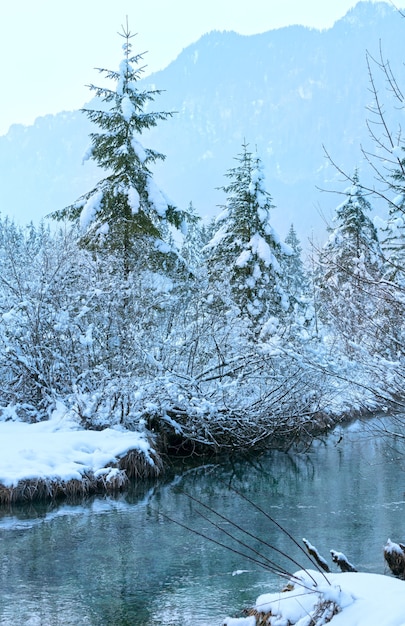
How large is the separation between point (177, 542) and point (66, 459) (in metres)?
3.66

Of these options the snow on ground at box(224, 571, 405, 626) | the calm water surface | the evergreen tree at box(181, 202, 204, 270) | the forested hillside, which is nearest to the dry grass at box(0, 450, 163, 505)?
the calm water surface

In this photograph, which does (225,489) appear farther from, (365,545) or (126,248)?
(126,248)

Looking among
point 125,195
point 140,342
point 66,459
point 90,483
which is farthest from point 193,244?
point 90,483

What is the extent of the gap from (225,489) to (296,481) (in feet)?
5.00

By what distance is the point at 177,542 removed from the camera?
31.2 ft

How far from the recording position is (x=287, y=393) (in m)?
16.2

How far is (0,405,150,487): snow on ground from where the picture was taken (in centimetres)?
1190

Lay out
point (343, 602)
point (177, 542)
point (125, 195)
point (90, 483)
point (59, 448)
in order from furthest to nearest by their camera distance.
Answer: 1. point (125, 195)
2. point (59, 448)
3. point (90, 483)
4. point (177, 542)
5. point (343, 602)

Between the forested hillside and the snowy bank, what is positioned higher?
the forested hillside

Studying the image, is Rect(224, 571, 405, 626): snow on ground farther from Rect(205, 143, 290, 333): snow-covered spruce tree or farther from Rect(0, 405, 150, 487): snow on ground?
Rect(205, 143, 290, 333): snow-covered spruce tree

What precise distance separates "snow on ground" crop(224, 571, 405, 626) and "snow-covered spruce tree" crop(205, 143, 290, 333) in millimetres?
16780

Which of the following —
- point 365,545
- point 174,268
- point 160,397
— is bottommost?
point 365,545

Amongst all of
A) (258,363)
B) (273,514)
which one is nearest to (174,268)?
(258,363)

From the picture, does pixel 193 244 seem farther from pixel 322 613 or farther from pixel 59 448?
pixel 322 613
